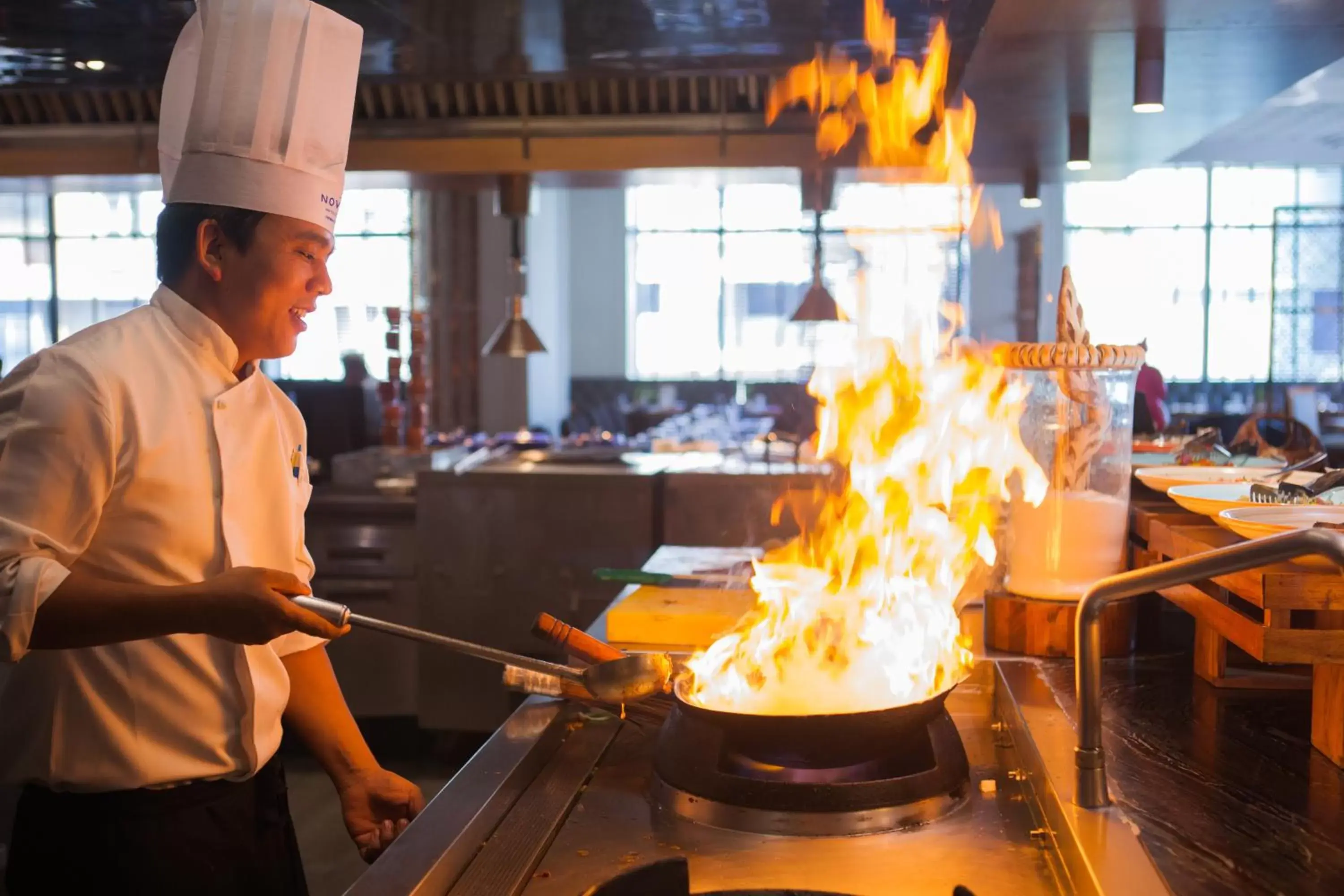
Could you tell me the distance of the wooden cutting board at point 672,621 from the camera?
1980mm

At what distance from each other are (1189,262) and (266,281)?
1244cm

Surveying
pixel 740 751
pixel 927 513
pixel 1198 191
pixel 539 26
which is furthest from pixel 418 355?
pixel 1198 191

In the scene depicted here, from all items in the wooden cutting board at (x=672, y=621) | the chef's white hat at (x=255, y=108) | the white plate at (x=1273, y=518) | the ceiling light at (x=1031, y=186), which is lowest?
the wooden cutting board at (x=672, y=621)

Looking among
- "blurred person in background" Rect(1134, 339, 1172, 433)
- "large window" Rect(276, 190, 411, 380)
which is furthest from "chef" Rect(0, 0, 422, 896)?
"large window" Rect(276, 190, 411, 380)

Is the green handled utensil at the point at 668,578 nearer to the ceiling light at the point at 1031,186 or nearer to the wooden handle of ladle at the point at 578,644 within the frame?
the wooden handle of ladle at the point at 578,644

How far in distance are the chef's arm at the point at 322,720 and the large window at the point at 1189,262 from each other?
456 inches

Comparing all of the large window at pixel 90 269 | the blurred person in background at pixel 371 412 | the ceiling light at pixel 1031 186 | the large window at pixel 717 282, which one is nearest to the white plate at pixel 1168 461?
the ceiling light at pixel 1031 186

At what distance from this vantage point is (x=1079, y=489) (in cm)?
192

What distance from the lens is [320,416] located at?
6.60 metres

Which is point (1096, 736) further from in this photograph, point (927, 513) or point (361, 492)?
point (361, 492)

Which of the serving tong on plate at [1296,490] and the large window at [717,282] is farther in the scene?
the large window at [717,282]

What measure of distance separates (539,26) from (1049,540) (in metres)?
1.95

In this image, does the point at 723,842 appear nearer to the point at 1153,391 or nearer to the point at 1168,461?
the point at 1168,461

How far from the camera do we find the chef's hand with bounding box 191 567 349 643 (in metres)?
1.36
